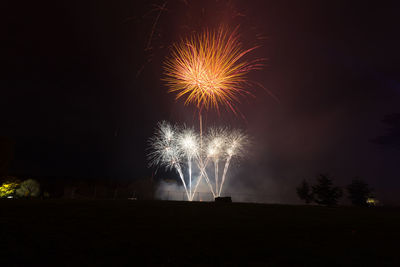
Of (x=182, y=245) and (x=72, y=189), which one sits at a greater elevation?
(x=72, y=189)

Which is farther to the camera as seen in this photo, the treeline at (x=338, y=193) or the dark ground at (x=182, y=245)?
the treeline at (x=338, y=193)

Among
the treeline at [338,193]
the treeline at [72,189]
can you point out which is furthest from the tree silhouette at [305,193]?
the treeline at [72,189]

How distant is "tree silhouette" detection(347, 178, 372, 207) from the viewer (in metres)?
59.5

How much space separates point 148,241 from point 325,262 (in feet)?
22.2

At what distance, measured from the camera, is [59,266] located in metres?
6.07

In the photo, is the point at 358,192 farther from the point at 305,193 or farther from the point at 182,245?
the point at 182,245

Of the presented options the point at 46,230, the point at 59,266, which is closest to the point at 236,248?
the point at 59,266

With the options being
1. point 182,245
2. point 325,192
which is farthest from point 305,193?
point 182,245

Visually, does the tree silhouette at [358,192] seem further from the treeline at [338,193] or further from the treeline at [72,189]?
the treeline at [72,189]

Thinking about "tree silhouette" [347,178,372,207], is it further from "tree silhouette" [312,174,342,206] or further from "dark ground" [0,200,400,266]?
"dark ground" [0,200,400,266]

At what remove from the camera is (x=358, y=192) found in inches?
2363

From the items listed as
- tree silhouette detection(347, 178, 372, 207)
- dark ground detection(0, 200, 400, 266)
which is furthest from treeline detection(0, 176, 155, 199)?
tree silhouette detection(347, 178, 372, 207)

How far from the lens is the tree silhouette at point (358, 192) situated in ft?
195

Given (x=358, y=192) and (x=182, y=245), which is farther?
(x=358, y=192)
